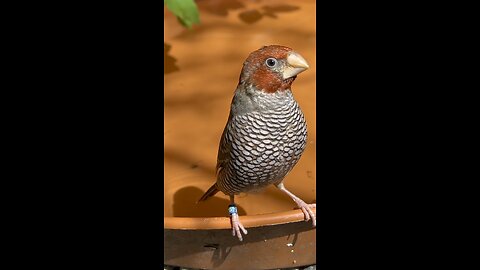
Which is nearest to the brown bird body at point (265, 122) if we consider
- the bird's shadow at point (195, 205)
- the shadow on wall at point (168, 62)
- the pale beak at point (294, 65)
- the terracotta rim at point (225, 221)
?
the pale beak at point (294, 65)

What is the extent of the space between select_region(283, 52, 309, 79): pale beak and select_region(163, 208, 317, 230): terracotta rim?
1.68 feet

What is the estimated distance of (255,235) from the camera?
88.5 inches

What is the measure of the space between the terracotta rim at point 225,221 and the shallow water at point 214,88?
612 mm

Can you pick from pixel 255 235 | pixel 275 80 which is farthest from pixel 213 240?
pixel 275 80

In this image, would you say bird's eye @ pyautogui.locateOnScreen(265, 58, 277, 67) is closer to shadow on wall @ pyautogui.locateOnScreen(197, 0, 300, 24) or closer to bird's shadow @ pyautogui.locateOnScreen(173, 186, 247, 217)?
bird's shadow @ pyautogui.locateOnScreen(173, 186, 247, 217)

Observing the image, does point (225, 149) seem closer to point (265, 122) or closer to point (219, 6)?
point (265, 122)

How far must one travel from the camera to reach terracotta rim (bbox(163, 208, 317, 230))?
2105mm

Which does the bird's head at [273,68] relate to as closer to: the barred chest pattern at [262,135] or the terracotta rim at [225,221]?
the barred chest pattern at [262,135]

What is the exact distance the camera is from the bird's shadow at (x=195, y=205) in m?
2.76

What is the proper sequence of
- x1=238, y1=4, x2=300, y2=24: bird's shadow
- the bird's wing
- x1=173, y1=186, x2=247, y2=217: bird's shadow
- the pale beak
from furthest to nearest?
1. x1=238, y1=4, x2=300, y2=24: bird's shadow
2. x1=173, y1=186, x2=247, y2=217: bird's shadow
3. the bird's wing
4. the pale beak

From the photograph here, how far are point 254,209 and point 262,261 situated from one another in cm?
44

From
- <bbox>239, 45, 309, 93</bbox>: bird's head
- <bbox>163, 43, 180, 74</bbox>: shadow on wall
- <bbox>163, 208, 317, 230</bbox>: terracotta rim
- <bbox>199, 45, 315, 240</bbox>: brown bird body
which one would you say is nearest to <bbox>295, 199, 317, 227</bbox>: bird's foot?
<bbox>163, 208, 317, 230</bbox>: terracotta rim

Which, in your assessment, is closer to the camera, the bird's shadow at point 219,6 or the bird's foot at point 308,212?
the bird's foot at point 308,212

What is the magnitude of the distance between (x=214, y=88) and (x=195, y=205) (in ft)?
2.79
